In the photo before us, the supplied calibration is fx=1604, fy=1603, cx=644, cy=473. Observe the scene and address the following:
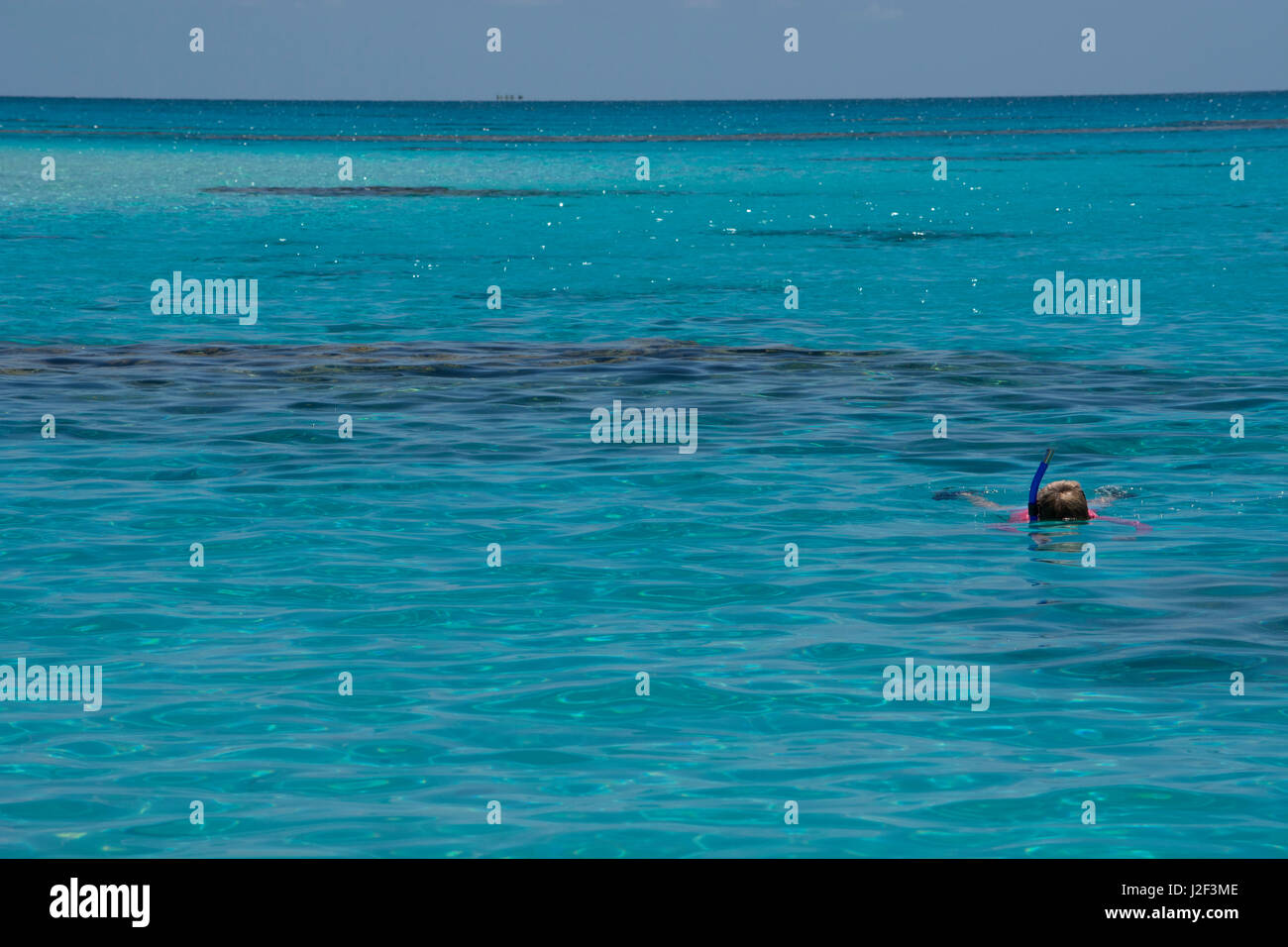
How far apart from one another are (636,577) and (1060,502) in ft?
12.0

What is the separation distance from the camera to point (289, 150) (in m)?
118

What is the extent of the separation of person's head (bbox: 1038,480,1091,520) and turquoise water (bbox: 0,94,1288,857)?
39cm

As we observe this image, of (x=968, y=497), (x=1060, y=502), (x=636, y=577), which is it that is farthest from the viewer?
(x=968, y=497)

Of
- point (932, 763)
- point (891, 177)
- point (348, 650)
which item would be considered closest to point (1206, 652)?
point (932, 763)

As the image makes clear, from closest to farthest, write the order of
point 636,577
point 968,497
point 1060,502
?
point 636,577 → point 1060,502 → point 968,497

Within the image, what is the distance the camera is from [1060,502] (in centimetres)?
1310

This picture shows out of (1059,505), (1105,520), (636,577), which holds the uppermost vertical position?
(1059,505)

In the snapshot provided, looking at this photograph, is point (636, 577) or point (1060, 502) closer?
point (636, 577)

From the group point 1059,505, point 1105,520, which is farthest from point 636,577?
point 1105,520

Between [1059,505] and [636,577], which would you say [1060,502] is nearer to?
[1059,505]

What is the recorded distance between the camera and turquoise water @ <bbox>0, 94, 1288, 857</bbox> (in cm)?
802

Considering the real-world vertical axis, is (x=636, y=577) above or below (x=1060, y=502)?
below

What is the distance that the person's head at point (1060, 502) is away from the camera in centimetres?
1309

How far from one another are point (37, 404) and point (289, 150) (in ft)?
341
